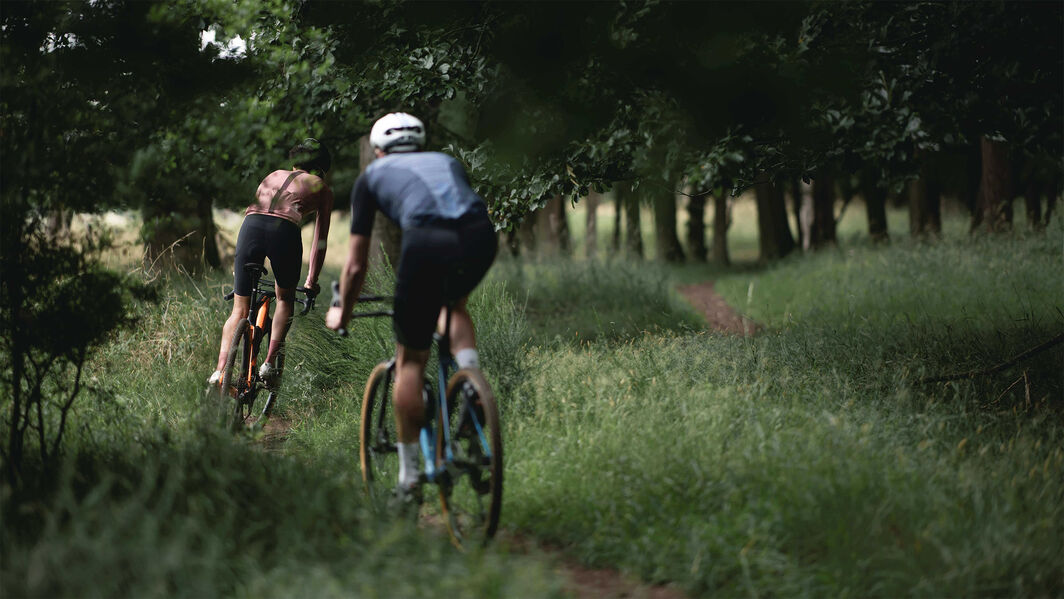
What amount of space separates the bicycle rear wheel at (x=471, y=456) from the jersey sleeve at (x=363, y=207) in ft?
2.76

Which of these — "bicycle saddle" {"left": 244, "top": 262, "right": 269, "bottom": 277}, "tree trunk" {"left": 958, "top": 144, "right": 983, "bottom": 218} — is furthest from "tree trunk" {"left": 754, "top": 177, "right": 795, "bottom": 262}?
"bicycle saddle" {"left": 244, "top": 262, "right": 269, "bottom": 277}

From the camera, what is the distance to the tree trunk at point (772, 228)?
24078 mm

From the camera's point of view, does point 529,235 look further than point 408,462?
Yes

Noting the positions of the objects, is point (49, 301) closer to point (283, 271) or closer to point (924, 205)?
point (283, 271)

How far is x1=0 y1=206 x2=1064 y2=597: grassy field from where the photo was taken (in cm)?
349

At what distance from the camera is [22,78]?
4676 millimetres

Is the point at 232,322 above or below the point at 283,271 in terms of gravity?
below

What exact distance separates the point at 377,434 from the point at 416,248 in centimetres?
139

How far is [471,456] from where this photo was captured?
4.43 m

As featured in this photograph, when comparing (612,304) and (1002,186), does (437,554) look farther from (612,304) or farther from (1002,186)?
(1002,186)

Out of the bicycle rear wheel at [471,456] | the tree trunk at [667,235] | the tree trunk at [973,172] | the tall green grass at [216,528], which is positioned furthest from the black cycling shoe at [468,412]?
the tree trunk at [973,172]

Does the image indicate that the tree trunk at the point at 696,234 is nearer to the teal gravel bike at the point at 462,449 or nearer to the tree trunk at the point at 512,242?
the tree trunk at the point at 512,242

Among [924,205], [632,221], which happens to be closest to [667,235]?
[632,221]

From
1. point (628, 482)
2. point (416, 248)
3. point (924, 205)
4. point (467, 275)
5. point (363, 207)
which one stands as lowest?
point (628, 482)
